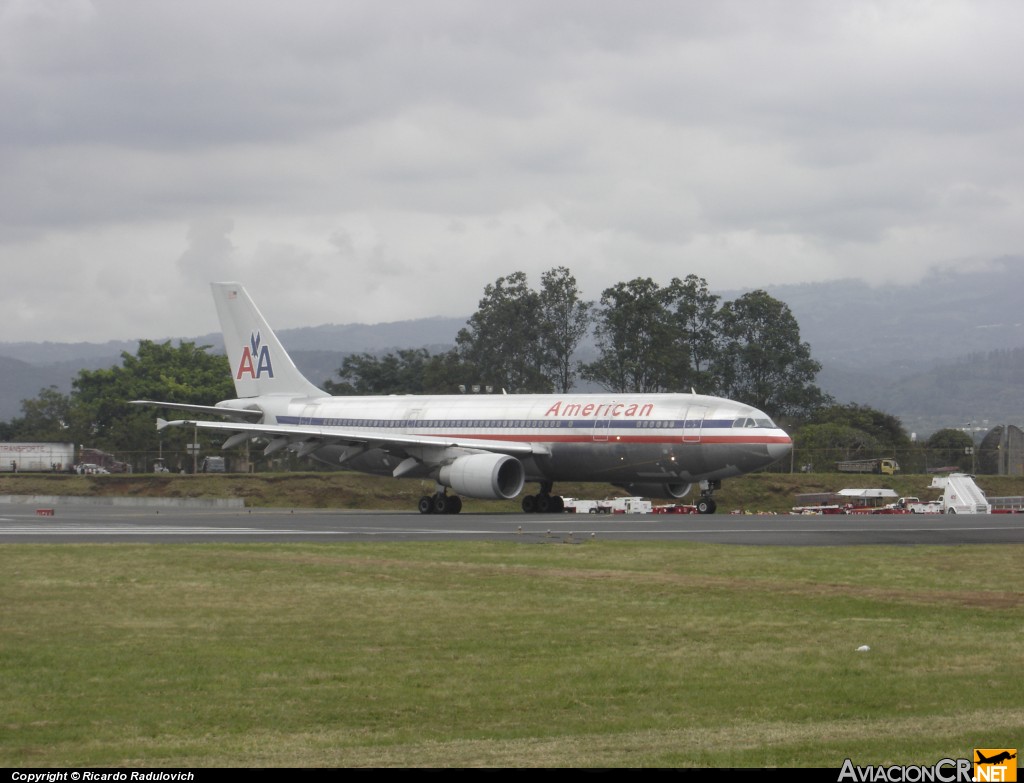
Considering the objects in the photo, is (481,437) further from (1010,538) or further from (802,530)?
(1010,538)

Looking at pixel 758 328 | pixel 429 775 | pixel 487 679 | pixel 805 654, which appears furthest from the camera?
pixel 758 328

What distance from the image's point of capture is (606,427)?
154 ft

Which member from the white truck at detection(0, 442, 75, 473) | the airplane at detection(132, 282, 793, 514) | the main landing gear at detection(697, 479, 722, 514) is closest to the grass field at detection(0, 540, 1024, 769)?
the airplane at detection(132, 282, 793, 514)

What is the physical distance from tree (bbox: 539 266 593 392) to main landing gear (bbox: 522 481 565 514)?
220 ft

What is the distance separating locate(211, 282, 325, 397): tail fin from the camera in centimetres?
5878

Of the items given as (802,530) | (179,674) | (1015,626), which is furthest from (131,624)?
(802,530)

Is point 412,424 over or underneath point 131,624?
over

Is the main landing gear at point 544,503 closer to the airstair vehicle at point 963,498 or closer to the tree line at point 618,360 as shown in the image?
the airstair vehicle at point 963,498

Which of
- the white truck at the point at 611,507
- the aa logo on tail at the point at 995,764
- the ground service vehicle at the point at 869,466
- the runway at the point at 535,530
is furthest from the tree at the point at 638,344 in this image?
the aa logo on tail at the point at 995,764

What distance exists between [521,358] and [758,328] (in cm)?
1990

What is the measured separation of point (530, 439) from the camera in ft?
161

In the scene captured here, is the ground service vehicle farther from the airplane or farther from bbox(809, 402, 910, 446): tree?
the airplane

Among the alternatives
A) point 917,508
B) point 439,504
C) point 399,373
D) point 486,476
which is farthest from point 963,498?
point 399,373

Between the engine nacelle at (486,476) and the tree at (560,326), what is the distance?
2761 inches
